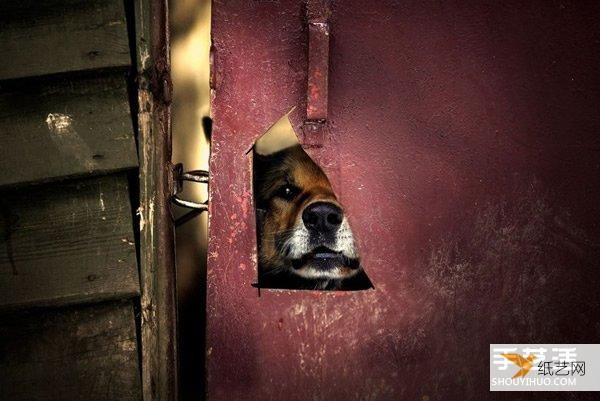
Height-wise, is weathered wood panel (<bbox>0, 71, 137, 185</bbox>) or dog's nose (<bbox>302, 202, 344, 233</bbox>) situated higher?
weathered wood panel (<bbox>0, 71, 137, 185</bbox>)

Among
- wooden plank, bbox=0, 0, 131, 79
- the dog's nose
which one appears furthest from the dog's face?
wooden plank, bbox=0, 0, 131, 79

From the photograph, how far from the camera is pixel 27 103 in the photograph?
54.3 inches

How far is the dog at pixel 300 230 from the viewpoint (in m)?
2.16

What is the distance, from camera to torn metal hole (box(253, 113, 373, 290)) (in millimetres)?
2160

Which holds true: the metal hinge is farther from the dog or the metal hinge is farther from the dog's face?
the dog's face

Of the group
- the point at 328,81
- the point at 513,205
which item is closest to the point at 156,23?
the point at 328,81

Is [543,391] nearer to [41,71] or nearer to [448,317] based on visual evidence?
[448,317]

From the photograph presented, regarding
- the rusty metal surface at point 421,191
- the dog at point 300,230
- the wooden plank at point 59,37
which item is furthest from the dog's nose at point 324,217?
the wooden plank at point 59,37

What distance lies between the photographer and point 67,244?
1.38 meters

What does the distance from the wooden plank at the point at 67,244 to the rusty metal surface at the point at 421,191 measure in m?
0.27

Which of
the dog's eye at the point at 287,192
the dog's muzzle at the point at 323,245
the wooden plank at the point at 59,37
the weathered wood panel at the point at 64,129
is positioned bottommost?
the dog's muzzle at the point at 323,245

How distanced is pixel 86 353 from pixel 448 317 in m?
1.07

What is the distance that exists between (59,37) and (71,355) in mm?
911

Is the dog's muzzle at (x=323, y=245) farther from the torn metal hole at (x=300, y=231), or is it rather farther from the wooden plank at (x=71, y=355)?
the wooden plank at (x=71, y=355)
